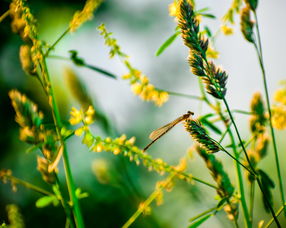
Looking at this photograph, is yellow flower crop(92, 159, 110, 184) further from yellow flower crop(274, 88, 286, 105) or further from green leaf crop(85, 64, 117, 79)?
yellow flower crop(274, 88, 286, 105)

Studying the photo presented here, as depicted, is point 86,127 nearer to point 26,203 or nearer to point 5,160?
point 26,203

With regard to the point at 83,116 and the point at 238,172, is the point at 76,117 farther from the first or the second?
the point at 238,172

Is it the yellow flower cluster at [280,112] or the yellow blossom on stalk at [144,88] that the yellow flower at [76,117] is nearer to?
the yellow blossom on stalk at [144,88]

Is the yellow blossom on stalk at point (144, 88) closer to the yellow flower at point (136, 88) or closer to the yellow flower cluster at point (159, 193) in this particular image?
the yellow flower at point (136, 88)

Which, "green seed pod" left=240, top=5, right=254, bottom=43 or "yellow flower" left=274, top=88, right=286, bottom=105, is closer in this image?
"green seed pod" left=240, top=5, right=254, bottom=43

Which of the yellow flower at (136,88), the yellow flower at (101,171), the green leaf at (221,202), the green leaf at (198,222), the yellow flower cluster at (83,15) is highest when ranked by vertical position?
the yellow flower cluster at (83,15)

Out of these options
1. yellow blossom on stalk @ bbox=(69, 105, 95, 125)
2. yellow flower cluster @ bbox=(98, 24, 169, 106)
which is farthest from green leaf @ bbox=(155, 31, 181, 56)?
yellow blossom on stalk @ bbox=(69, 105, 95, 125)

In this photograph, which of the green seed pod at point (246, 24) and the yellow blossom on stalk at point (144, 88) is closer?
the green seed pod at point (246, 24)

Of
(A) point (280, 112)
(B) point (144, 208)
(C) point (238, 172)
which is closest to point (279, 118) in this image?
(A) point (280, 112)

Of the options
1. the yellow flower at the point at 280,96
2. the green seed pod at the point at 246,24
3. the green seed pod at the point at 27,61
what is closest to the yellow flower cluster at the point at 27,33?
the green seed pod at the point at 27,61

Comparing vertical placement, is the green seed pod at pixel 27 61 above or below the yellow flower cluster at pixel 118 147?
Answer: above

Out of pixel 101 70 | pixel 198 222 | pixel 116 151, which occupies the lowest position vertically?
pixel 198 222
